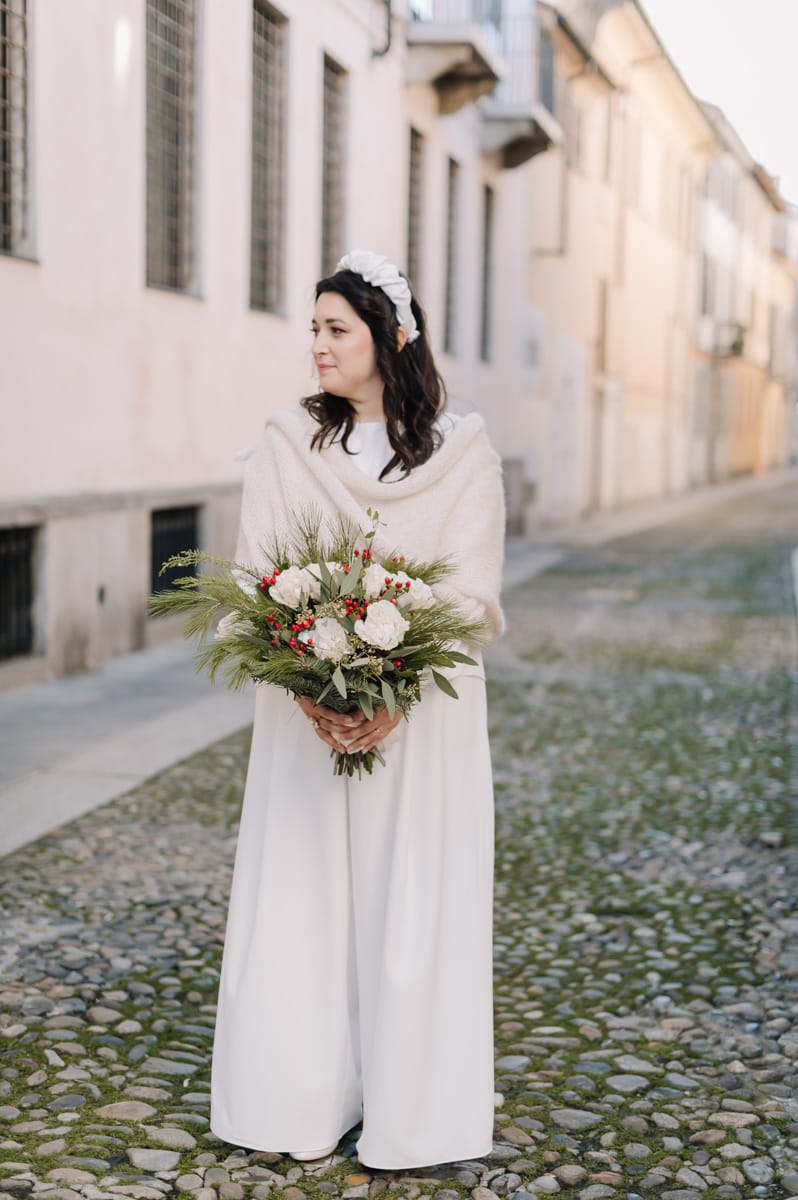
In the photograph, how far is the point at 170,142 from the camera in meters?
10.6

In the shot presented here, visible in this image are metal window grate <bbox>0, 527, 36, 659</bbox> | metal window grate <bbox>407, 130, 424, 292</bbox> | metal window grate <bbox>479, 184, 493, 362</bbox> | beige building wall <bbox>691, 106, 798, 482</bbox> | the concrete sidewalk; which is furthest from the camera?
beige building wall <bbox>691, 106, 798, 482</bbox>

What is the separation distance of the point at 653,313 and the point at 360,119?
19848mm

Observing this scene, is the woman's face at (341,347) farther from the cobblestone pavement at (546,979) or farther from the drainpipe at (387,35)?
the drainpipe at (387,35)

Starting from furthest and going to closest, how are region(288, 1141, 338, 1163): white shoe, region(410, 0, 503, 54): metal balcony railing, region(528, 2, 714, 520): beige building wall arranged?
region(528, 2, 714, 520): beige building wall
region(410, 0, 503, 54): metal balcony railing
region(288, 1141, 338, 1163): white shoe

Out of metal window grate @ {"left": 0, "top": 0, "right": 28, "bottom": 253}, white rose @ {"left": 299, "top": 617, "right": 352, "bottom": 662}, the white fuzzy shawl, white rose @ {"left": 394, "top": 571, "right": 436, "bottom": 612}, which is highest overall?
metal window grate @ {"left": 0, "top": 0, "right": 28, "bottom": 253}

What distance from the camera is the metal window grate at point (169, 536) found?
10.6 metres

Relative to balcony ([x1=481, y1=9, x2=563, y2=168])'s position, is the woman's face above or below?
below

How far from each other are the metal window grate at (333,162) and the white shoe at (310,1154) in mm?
11945

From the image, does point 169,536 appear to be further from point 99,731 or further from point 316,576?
point 316,576

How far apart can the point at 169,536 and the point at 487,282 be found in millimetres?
11466

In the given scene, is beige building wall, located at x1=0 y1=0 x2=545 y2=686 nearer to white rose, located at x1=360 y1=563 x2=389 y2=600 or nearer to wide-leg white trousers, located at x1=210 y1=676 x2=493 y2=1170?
wide-leg white trousers, located at x1=210 y1=676 x2=493 y2=1170

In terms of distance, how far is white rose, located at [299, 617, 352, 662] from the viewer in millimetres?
2621

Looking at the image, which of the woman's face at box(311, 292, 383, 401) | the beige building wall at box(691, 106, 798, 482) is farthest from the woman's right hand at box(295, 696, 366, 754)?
the beige building wall at box(691, 106, 798, 482)

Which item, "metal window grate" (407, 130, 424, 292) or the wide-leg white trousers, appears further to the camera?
"metal window grate" (407, 130, 424, 292)
